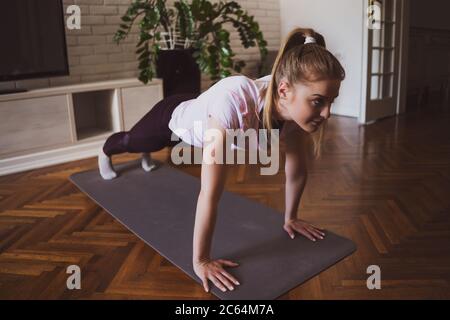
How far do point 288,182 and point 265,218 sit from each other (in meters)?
0.24

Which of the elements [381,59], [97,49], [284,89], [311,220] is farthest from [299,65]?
[381,59]

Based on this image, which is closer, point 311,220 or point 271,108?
point 271,108

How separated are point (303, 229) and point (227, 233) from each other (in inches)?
11.3

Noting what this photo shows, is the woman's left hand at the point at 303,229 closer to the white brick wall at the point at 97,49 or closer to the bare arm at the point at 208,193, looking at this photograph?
the bare arm at the point at 208,193

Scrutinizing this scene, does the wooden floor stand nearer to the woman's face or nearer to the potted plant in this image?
the woman's face

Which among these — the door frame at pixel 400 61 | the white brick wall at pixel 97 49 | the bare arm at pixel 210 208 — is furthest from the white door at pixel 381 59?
the bare arm at pixel 210 208

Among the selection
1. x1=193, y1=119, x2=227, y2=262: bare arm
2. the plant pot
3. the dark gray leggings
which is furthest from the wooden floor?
the plant pot

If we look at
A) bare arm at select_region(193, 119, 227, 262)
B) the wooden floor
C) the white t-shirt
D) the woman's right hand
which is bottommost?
the wooden floor

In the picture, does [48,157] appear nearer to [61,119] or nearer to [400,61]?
[61,119]

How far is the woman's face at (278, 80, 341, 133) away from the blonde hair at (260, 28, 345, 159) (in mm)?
17

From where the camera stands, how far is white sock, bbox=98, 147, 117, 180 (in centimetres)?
217

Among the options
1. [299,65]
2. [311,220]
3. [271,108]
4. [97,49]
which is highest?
[97,49]

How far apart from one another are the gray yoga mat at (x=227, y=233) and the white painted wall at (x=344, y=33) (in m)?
2.26

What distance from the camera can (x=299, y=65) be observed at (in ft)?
3.74
